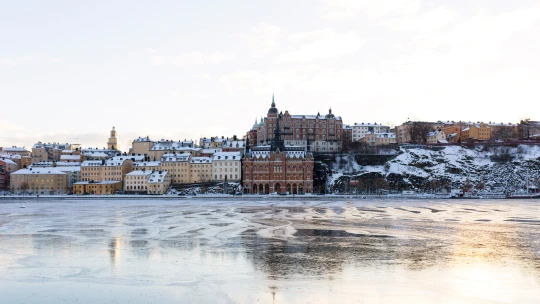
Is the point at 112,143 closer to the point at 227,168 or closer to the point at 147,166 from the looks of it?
the point at 147,166

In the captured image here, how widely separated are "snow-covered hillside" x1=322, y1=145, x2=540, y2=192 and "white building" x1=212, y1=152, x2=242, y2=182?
2121 cm

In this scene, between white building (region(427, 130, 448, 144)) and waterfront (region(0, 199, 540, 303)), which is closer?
waterfront (region(0, 199, 540, 303))

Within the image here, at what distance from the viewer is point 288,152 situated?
116688 millimetres

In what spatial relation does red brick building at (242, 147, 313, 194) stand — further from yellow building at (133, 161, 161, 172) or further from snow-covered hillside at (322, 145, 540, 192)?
yellow building at (133, 161, 161, 172)

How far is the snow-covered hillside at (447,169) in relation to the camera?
110375 mm

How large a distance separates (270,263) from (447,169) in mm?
99080

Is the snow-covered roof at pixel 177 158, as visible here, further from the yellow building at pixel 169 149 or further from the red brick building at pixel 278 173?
the red brick building at pixel 278 173

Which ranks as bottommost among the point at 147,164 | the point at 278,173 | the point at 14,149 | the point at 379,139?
the point at 278,173

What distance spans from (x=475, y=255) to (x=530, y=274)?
17.1 feet

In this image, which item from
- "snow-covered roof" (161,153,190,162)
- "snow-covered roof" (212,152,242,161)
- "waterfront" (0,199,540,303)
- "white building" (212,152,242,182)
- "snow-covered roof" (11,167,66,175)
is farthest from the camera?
"snow-covered roof" (161,153,190,162)

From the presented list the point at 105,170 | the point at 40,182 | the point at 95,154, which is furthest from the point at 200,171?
the point at 95,154

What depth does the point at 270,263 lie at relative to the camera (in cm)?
2692

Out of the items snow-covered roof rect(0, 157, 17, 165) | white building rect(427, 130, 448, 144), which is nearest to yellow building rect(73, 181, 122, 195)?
snow-covered roof rect(0, 157, 17, 165)

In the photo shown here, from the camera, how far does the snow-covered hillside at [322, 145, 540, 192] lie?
110 m
